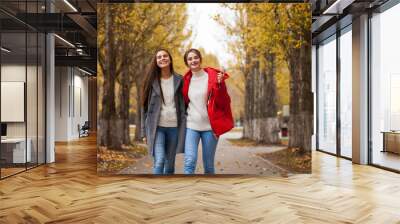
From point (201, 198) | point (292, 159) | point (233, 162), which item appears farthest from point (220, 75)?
point (201, 198)

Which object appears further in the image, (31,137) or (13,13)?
(31,137)

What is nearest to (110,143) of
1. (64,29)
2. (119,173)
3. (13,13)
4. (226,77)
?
(119,173)

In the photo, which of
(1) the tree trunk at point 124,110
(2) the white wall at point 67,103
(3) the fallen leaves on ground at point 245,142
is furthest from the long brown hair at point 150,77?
(2) the white wall at point 67,103

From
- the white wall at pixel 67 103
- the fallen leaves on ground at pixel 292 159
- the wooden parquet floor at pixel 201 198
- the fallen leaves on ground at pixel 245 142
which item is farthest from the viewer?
the white wall at pixel 67 103

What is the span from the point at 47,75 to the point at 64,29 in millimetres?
1056

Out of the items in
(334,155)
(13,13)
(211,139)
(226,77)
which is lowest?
(334,155)

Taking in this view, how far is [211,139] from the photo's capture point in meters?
6.37

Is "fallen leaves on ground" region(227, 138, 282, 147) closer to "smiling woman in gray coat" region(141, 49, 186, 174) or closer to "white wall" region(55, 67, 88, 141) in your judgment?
"smiling woman in gray coat" region(141, 49, 186, 174)

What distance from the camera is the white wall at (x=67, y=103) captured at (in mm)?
15273

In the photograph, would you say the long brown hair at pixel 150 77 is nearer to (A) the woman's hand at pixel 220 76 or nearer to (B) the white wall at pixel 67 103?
(A) the woman's hand at pixel 220 76

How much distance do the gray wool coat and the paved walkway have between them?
255 mm

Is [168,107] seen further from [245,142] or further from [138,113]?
[245,142]

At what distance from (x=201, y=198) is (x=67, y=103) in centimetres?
1173

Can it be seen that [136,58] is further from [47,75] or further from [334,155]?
[334,155]
